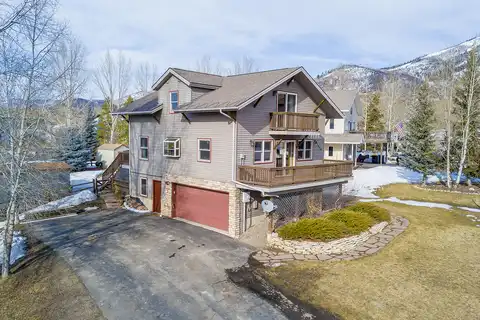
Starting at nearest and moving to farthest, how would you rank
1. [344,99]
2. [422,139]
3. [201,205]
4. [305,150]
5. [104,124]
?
1. [201,205]
2. [305,150]
3. [422,139]
4. [344,99]
5. [104,124]

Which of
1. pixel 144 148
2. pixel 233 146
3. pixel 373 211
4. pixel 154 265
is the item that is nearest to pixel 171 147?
pixel 144 148

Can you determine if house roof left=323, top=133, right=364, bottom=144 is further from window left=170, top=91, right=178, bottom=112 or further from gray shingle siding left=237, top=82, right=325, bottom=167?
window left=170, top=91, right=178, bottom=112

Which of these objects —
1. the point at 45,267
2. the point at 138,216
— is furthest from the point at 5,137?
the point at 138,216

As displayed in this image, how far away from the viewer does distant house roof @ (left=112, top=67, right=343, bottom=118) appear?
48.1 feet

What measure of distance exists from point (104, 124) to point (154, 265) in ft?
128

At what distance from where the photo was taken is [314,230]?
1293cm

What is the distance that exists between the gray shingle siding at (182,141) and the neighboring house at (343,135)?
18896mm

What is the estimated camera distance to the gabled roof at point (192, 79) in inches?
668

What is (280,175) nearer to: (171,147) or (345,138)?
(171,147)

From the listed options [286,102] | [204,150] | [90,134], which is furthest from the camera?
[90,134]

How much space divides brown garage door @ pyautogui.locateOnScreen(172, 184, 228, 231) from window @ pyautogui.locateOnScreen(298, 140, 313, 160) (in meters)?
5.68

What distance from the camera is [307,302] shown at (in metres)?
8.91

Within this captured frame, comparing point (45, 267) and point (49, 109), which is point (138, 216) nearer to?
point (45, 267)

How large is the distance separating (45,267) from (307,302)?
30.6 feet
